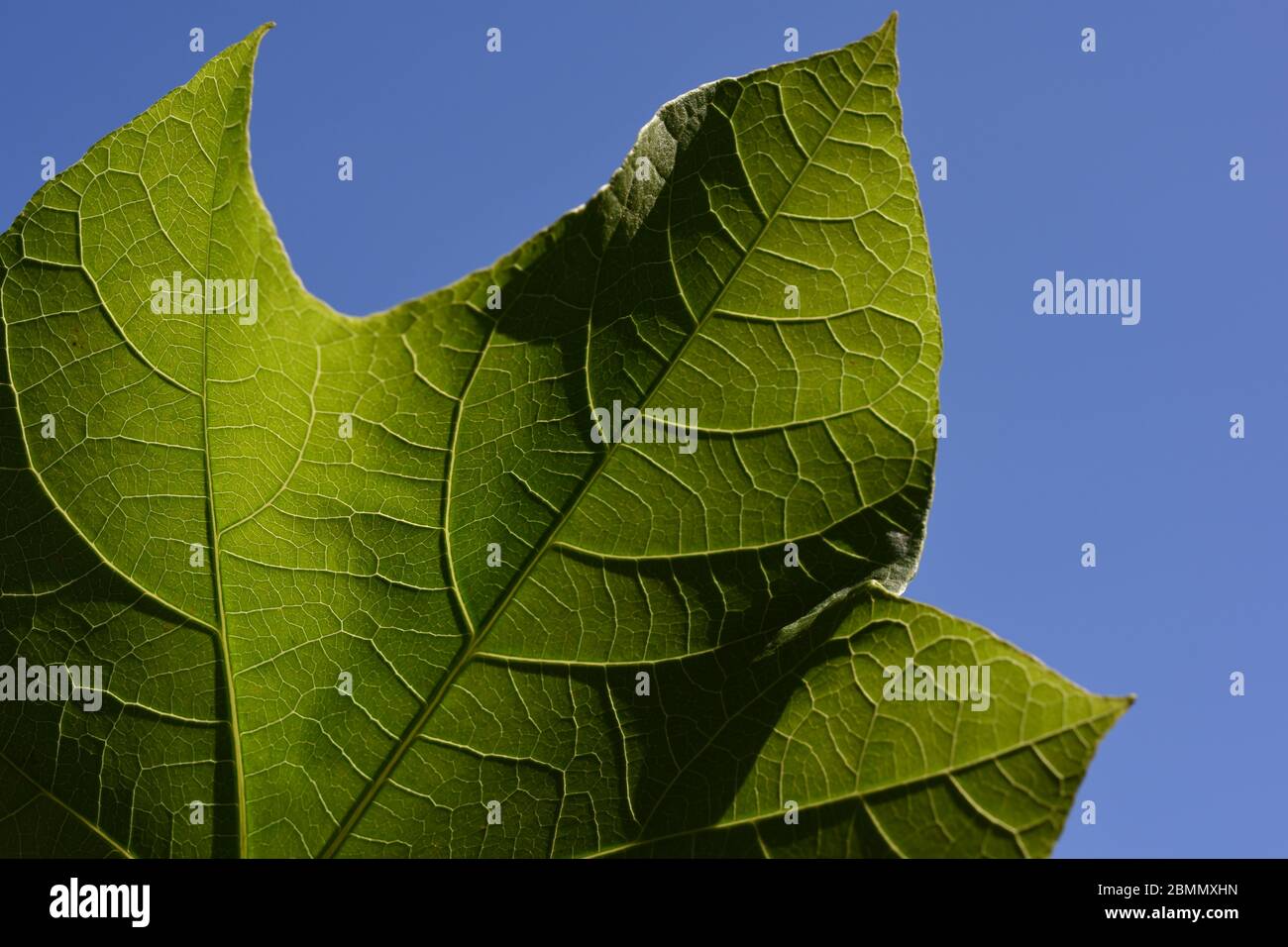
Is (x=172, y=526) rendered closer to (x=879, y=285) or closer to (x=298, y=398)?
(x=298, y=398)

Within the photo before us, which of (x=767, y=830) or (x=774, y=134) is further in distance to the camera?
(x=767, y=830)

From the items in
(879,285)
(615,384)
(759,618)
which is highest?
(879,285)

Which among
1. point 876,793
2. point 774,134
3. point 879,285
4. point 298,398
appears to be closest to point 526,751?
point 876,793

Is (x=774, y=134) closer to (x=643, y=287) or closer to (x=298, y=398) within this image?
(x=643, y=287)

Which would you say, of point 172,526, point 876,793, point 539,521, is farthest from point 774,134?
point 172,526

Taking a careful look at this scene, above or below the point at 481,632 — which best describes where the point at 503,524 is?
above

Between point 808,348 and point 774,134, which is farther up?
point 774,134
